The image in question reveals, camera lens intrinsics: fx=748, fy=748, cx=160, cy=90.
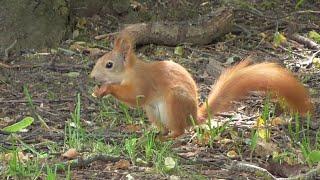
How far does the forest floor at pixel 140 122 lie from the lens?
127 inches

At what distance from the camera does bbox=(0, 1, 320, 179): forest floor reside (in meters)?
3.21

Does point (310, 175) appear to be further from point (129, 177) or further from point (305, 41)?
point (305, 41)

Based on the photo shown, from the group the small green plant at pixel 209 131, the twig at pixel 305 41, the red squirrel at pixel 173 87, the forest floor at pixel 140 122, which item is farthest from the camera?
the twig at pixel 305 41

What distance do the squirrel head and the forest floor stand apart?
173 millimetres

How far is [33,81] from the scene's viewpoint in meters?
4.74

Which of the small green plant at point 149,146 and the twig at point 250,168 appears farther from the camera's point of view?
the small green plant at point 149,146

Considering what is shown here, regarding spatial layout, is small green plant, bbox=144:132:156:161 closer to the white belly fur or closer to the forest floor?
the forest floor

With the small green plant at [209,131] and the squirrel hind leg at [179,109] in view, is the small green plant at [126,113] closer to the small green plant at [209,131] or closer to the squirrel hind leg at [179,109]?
the squirrel hind leg at [179,109]

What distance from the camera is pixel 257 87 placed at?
12.1ft

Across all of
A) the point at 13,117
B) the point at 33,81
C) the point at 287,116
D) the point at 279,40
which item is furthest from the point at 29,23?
the point at 287,116

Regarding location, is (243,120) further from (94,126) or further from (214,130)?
(94,126)

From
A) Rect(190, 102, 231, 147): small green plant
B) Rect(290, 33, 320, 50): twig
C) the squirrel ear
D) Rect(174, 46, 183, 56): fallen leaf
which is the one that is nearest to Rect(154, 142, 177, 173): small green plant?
Rect(190, 102, 231, 147): small green plant

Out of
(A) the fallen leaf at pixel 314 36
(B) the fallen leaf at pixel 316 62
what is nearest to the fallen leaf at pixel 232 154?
(B) the fallen leaf at pixel 316 62

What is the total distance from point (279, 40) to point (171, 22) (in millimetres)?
830
